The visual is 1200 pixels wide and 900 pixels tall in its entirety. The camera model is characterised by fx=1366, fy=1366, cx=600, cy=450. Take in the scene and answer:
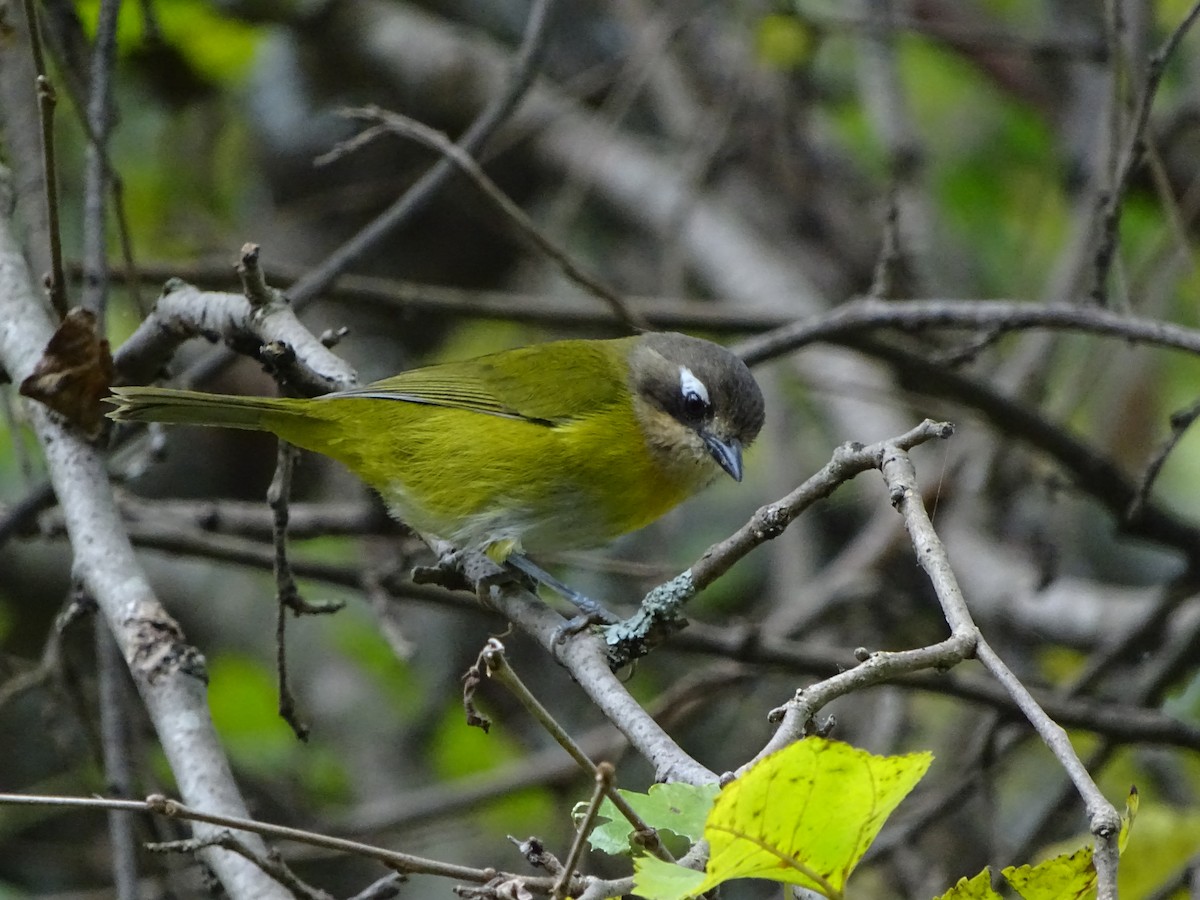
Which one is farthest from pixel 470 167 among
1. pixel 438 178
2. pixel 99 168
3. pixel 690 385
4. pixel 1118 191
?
pixel 1118 191

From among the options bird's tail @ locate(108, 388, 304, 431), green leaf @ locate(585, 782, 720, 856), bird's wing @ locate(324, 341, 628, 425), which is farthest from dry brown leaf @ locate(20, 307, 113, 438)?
green leaf @ locate(585, 782, 720, 856)

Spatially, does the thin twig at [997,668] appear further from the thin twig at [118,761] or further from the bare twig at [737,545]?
A: the thin twig at [118,761]

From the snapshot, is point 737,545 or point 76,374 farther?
point 76,374

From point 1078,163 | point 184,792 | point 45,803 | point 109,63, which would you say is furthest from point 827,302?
point 45,803

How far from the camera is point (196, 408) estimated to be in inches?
141

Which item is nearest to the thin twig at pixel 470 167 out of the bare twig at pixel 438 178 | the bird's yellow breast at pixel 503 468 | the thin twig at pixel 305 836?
the bare twig at pixel 438 178

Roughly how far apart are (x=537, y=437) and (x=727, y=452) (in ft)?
2.08

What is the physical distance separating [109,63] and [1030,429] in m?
2.87

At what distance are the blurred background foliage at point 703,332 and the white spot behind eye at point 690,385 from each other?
30 cm

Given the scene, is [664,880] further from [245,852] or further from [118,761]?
[118,761]

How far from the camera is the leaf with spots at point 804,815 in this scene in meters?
1.40

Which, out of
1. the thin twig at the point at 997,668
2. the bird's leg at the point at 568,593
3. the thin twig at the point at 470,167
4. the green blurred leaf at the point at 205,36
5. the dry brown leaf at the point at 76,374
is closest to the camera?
the thin twig at the point at 997,668

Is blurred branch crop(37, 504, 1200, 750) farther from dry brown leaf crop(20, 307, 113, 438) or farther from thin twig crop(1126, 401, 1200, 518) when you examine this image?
dry brown leaf crop(20, 307, 113, 438)

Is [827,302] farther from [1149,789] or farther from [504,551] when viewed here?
[504,551]
